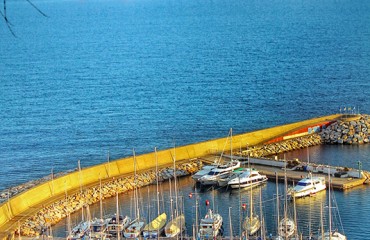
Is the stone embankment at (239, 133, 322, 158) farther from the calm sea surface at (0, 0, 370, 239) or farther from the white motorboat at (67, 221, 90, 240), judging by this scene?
the white motorboat at (67, 221, 90, 240)

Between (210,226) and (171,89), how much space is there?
36.2 m

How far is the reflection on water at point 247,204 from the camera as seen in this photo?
31469 millimetres

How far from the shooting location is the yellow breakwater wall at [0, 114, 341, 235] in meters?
33.9

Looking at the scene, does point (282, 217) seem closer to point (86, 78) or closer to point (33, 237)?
point (33, 237)

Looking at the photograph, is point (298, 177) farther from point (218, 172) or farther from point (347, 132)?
point (347, 132)

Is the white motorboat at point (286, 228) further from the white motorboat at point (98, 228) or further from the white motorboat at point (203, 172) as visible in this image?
the white motorboat at point (203, 172)

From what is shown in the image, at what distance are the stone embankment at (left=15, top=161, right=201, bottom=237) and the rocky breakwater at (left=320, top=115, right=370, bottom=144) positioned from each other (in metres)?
7.71

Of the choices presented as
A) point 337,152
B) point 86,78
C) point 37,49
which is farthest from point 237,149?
point 37,49

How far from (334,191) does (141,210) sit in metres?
7.42

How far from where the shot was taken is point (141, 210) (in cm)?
3362

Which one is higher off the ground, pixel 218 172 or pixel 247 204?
pixel 218 172

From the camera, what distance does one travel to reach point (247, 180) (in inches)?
1464

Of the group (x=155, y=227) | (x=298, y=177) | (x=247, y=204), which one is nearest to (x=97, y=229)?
(x=155, y=227)

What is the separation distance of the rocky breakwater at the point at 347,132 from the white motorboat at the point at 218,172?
7185 millimetres
